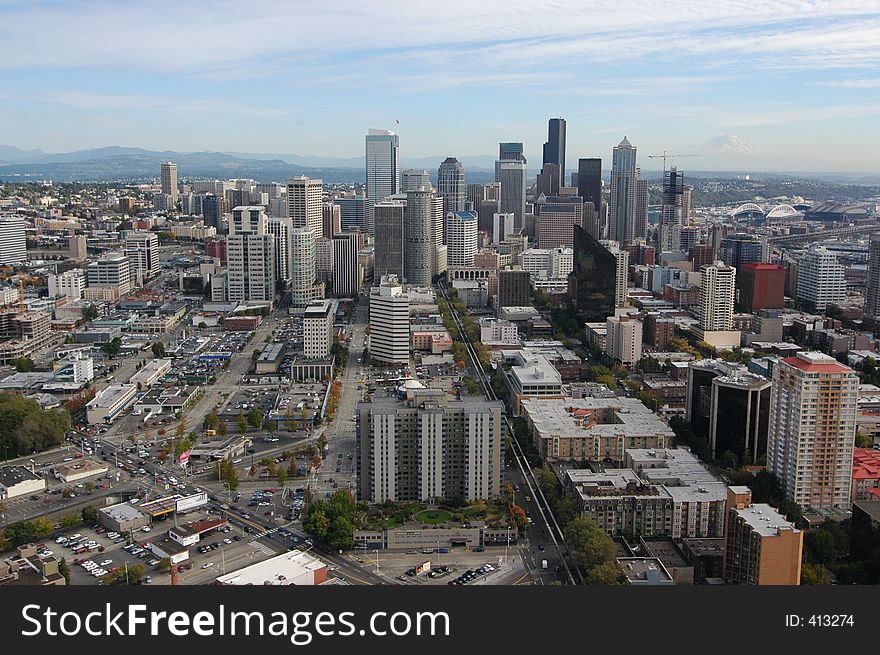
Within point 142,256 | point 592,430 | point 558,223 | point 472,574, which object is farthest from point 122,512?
point 558,223

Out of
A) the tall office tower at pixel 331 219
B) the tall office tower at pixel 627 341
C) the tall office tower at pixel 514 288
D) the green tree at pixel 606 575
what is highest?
the tall office tower at pixel 331 219

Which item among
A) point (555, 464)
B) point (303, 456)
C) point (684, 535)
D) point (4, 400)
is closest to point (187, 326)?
point (4, 400)

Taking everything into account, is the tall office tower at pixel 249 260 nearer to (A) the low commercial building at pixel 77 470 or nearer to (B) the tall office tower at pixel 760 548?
(A) the low commercial building at pixel 77 470

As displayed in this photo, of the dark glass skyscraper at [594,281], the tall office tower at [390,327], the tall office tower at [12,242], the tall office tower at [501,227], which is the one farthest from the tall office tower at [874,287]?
the tall office tower at [12,242]

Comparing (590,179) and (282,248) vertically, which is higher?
(590,179)

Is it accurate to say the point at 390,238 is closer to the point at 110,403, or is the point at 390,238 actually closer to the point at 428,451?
the point at 110,403

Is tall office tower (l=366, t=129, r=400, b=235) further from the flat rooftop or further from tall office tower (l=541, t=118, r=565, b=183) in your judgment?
the flat rooftop

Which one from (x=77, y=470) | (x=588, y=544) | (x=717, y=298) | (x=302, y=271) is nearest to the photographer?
(x=588, y=544)
